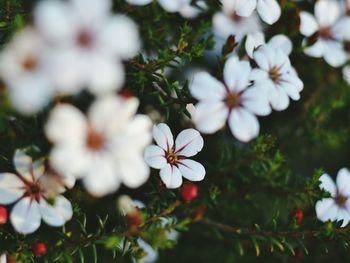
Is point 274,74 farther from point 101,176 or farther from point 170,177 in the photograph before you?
point 101,176

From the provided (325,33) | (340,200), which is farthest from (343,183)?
(325,33)

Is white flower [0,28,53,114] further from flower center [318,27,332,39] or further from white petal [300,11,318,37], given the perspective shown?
flower center [318,27,332,39]

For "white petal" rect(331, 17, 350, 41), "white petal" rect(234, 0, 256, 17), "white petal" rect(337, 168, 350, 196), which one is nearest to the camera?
"white petal" rect(234, 0, 256, 17)

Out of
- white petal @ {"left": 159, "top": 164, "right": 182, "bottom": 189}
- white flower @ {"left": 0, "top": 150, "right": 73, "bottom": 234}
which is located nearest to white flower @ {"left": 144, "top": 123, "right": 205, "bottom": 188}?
white petal @ {"left": 159, "top": 164, "right": 182, "bottom": 189}

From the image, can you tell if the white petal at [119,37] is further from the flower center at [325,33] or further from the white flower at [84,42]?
the flower center at [325,33]

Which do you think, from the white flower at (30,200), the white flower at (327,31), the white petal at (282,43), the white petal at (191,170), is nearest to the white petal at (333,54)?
the white flower at (327,31)
